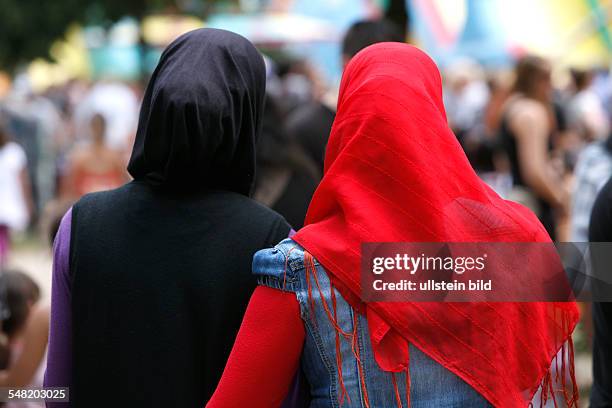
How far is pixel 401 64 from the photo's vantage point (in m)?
2.06

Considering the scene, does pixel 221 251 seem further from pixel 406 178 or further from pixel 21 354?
pixel 21 354

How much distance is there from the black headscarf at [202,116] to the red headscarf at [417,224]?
0.32 meters

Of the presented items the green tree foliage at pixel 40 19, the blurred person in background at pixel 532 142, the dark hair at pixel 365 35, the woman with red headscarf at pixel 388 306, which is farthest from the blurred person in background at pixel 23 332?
the green tree foliage at pixel 40 19

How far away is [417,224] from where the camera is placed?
6.38ft

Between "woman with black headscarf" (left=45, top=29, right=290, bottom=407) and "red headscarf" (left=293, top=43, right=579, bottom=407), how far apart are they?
29cm

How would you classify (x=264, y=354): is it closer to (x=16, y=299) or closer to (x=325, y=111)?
(x=16, y=299)

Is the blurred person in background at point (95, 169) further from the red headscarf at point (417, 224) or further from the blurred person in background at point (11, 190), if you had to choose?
the red headscarf at point (417, 224)

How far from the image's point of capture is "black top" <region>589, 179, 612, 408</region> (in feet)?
9.33

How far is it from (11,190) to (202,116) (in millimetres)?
8020

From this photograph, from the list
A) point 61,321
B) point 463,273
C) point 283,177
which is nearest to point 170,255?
point 61,321

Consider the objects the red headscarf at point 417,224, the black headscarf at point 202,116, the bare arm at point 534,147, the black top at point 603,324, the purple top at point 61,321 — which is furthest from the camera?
the bare arm at point 534,147

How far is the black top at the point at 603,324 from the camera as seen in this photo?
284 centimetres

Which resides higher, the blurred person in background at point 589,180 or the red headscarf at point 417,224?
the blurred person in background at point 589,180

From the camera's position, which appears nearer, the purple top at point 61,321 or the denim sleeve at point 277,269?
the denim sleeve at point 277,269
